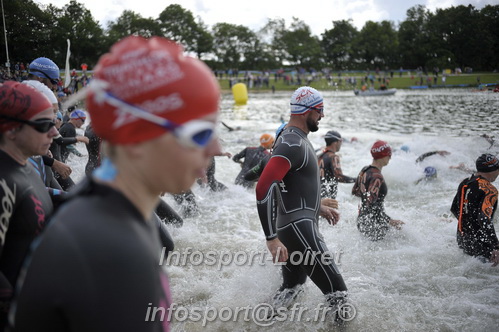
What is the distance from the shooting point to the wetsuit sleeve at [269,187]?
12.1ft

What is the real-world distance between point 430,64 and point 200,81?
68.3m

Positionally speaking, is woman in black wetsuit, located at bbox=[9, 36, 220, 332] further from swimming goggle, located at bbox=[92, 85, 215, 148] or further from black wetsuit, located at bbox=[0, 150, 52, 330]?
black wetsuit, located at bbox=[0, 150, 52, 330]

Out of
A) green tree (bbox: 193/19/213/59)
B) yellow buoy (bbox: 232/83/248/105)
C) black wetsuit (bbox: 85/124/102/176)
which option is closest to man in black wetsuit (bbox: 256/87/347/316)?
black wetsuit (bbox: 85/124/102/176)

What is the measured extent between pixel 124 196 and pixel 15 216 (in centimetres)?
121

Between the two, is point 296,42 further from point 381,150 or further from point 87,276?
point 87,276

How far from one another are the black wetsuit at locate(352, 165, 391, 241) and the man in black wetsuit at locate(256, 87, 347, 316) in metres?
2.08

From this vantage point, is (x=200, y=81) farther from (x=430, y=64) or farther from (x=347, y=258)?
(x=430, y=64)

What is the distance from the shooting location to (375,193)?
5902 millimetres

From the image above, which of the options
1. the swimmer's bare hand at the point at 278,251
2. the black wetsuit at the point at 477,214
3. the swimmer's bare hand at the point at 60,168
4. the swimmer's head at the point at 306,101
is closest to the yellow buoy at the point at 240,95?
the black wetsuit at the point at 477,214

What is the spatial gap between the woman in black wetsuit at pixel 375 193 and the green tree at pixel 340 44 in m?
90.7

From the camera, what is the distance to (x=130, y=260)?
3.49 feet

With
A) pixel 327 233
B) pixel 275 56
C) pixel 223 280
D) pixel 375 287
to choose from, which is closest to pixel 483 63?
pixel 327 233

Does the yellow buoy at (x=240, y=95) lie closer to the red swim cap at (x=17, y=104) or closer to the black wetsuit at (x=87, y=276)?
the red swim cap at (x=17, y=104)

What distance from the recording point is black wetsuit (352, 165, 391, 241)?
5902 millimetres
